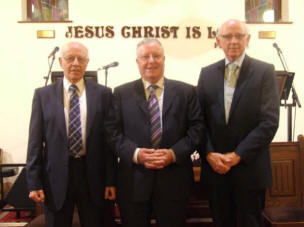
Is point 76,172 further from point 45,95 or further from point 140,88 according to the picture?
point 140,88

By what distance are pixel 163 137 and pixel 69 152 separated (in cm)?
55

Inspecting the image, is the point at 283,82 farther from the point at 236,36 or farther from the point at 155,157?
the point at 155,157

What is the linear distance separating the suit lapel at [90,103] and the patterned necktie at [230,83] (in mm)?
770

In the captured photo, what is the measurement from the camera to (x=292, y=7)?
500 cm

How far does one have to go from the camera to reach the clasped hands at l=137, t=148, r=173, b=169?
1778 millimetres

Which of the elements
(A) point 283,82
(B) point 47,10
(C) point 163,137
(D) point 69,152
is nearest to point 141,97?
(C) point 163,137

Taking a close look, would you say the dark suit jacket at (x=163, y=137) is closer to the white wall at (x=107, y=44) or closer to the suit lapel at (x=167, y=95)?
the suit lapel at (x=167, y=95)

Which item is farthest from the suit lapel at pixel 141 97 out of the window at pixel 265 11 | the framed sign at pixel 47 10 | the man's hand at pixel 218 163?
the window at pixel 265 11

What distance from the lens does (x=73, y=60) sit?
191 centimetres

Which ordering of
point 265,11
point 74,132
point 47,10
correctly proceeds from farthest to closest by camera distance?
point 265,11 → point 47,10 → point 74,132

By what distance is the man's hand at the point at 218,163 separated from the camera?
70.9 inches

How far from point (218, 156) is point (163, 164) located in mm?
313

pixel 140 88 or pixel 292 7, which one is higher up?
pixel 292 7

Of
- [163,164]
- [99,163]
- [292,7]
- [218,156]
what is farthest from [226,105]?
[292,7]
